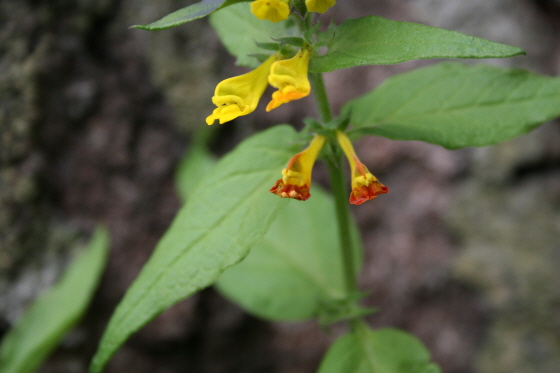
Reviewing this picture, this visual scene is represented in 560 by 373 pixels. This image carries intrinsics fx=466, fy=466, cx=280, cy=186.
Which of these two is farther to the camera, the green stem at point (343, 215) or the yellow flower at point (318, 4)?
the green stem at point (343, 215)

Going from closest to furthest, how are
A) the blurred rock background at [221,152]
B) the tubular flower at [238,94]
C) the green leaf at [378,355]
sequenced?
1. the tubular flower at [238,94]
2. the green leaf at [378,355]
3. the blurred rock background at [221,152]

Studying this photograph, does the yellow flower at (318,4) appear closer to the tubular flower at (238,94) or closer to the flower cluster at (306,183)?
the tubular flower at (238,94)

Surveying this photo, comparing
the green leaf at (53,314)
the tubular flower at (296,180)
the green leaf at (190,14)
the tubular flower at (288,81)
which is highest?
the green leaf at (190,14)

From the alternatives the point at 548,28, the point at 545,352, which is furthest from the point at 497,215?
the point at 548,28

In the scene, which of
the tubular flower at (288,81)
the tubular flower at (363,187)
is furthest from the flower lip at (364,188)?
the tubular flower at (288,81)

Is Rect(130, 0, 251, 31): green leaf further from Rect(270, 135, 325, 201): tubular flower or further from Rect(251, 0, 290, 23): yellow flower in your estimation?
Rect(270, 135, 325, 201): tubular flower

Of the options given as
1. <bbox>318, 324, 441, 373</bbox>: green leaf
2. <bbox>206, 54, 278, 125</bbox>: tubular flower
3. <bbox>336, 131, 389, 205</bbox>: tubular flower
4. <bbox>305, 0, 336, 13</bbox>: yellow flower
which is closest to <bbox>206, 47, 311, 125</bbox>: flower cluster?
<bbox>206, 54, 278, 125</bbox>: tubular flower
